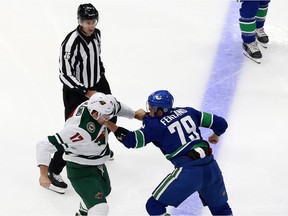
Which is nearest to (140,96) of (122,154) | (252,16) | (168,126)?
(122,154)

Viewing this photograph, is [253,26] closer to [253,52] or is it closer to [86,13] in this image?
[253,52]

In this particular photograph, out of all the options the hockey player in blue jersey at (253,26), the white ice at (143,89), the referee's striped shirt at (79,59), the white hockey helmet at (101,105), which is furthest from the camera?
the hockey player in blue jersey at (253,26)

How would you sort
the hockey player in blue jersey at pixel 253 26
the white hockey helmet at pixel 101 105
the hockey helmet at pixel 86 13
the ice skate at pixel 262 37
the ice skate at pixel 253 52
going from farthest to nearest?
the ice skate at pixel 262 37 → the ice skate at pixel 253 52 → the hockey player in blue jersey at pixel 253 26 → the hockey helmet at pixel 86 13 → the white hockey helmet at pixel 101 105

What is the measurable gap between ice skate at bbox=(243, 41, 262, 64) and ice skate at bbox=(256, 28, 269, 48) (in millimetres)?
157

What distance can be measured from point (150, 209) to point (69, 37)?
3.92ft

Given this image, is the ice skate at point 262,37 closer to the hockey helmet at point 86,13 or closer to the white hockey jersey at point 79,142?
the hockey helmet at point 86,13

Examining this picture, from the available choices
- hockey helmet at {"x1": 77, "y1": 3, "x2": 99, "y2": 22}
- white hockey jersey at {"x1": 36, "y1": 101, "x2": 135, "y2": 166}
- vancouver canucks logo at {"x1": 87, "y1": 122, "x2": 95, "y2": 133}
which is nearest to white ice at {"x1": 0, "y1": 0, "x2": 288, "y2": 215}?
white hockey jersey at {"x1": 36, "y1": 101, "x2": 135, "y2": 166}

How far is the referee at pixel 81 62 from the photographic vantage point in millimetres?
4609

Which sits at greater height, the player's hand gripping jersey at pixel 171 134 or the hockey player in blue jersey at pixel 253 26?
the player's hand gripping jersey at pixel 171 134

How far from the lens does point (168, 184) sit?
4.21m

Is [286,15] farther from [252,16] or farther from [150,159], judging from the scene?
[150,159]

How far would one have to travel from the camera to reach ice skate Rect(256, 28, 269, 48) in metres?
6.55

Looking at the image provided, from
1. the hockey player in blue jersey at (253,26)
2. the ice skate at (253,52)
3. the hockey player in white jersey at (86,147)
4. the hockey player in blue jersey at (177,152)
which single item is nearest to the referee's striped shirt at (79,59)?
the hockey player in white jersey at (86,147)

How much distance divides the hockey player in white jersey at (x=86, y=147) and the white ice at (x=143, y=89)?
0.50 meters
